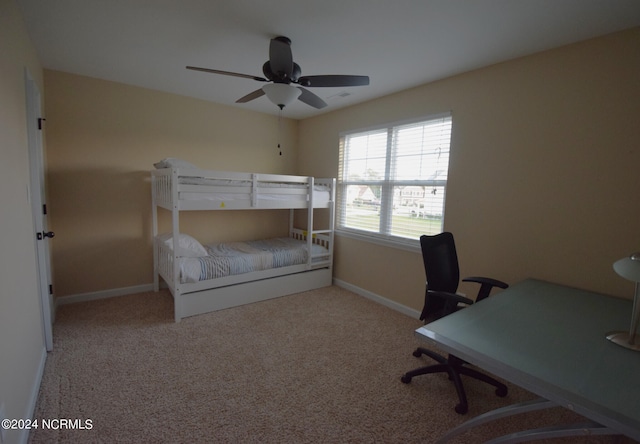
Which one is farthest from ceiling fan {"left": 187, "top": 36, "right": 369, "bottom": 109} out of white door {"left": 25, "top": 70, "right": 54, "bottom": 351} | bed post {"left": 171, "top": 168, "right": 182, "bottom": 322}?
white door {"left": 25, "top": 70, "right": 54, "bottom": 351}

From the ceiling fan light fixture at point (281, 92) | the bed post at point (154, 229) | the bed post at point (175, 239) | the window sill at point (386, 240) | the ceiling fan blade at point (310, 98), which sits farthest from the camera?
the bed post at point (154, 229)

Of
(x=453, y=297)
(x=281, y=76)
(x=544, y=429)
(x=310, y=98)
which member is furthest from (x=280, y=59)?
(x=544, y=429)

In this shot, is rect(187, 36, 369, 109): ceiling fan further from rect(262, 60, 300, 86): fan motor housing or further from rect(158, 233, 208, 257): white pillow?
rect(158, 233, 208, 257): white pillow

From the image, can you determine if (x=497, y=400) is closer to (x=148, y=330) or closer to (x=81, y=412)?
(x=81, y=412)

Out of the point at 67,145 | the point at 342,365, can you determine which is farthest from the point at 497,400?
the point at 67,145

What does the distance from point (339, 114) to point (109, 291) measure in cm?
352

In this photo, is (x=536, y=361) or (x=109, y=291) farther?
(x=109, y=291)

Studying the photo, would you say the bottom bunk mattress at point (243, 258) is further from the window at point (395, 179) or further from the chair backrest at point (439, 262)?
the chair backrest at point (439, 262)

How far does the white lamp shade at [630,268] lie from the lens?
3.69 ft

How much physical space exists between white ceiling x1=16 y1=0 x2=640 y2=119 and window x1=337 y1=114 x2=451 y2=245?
1.91ft

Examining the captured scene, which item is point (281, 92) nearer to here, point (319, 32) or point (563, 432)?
point (319, 32)

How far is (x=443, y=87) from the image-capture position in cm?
274

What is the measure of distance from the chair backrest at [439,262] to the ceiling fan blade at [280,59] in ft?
4.73

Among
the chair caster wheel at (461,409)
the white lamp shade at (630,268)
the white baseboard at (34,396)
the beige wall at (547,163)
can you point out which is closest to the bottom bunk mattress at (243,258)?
the white baseboard at (34,396)
